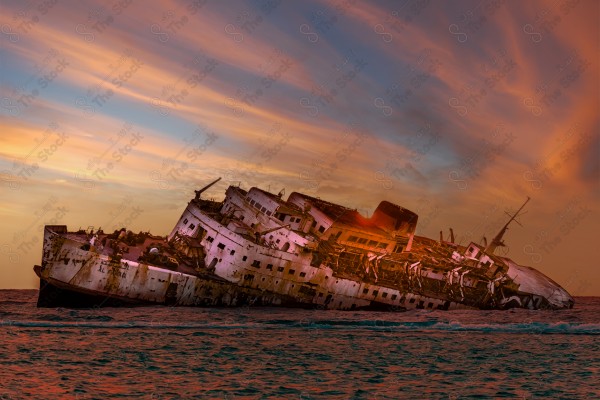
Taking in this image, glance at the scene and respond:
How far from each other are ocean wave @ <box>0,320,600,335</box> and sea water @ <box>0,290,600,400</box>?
0.37ft

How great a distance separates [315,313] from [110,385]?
27.5 meters

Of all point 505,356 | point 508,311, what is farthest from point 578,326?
point 505,356

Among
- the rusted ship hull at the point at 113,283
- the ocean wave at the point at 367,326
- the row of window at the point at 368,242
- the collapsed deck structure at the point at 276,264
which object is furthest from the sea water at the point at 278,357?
the row of window at the point at 368,242

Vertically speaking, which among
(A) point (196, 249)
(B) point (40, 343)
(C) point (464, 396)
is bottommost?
(B) point (40, 343)

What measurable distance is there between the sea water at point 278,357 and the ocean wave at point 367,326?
113mm

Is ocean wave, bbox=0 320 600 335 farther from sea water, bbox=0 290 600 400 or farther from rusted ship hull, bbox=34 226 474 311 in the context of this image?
rusted ship hull, bbox=34 226 474 311

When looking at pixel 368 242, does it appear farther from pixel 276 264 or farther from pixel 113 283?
pixel 113 283

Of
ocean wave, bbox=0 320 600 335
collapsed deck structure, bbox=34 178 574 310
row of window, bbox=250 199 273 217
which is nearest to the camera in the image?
ocean wave, bbox=0 320 600 335

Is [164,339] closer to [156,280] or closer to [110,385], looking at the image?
[110,385]

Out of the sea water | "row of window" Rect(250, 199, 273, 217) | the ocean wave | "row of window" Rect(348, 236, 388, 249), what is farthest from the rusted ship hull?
"row of window" Rect(348, 236, 388, 249)

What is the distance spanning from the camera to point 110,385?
61.1 ft

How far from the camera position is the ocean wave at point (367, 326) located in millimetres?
33500

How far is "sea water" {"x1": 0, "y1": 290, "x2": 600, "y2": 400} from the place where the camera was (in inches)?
739

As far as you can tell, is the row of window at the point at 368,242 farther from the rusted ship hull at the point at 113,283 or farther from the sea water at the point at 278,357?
the sea water at the point at 278,357
